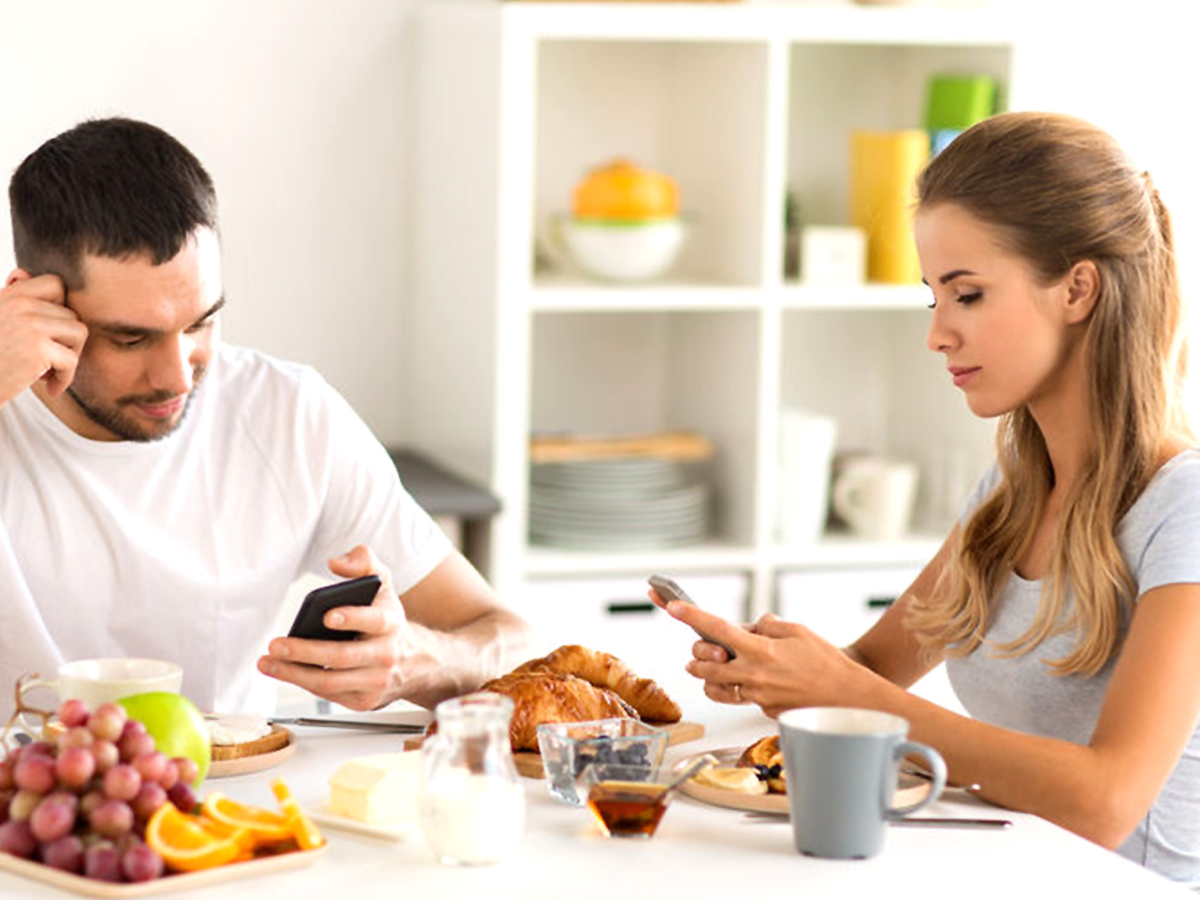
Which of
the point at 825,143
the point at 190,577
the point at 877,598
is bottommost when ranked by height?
the point at 877,598

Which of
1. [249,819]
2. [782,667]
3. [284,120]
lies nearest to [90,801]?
[249,819]

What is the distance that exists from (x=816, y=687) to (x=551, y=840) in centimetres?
33

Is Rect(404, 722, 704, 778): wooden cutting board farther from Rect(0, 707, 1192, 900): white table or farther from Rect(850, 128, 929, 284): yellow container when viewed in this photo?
Rect(850, 128, 929, 284): yellow container

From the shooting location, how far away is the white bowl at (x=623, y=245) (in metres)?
3.43

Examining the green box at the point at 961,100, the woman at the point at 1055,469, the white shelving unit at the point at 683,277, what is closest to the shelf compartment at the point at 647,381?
the white shelving unit at the point at 683,277

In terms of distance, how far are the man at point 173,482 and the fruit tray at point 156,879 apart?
393 mm

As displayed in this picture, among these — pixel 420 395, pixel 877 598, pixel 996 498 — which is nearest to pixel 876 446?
pixel 877 598

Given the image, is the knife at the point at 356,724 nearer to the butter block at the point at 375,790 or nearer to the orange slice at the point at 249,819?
the butter block at the point at 375,790

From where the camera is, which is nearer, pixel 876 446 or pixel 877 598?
pixel 877 598

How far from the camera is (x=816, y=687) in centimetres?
174

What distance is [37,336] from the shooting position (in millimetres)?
1997

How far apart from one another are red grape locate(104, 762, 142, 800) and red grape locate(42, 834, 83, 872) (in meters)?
0.04

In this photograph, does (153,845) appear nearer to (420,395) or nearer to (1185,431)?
(1185,431)

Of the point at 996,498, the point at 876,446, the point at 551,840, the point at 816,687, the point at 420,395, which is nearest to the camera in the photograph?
the point at 551,840
